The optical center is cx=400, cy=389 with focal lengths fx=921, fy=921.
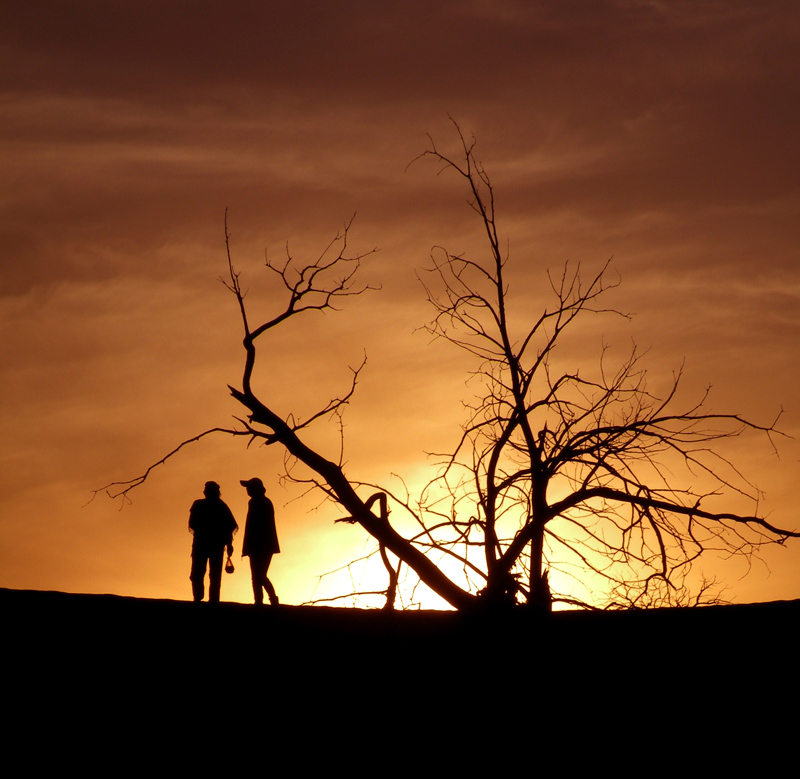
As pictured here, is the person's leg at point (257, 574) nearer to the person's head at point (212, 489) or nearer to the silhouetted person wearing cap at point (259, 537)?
the silhouetted person wearing cap at point (259, 537)

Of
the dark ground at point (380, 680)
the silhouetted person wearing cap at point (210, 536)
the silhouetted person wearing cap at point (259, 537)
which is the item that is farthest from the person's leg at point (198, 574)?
the dark ground at point (380, 680)

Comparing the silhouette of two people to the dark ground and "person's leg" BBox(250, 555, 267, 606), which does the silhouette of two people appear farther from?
the dark ground

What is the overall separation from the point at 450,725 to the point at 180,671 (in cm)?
220

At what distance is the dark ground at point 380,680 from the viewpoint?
22.2 feet

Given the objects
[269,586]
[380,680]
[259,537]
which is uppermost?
[259,537]

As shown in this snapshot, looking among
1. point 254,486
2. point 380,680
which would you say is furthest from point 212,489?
point 380,680

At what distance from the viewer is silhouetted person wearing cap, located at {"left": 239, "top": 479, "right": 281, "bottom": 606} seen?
11.3 metres

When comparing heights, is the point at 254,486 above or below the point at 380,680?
above

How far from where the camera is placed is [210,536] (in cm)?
1126

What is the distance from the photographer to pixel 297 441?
40.9 feet

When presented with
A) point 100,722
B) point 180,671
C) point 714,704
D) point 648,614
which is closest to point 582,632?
point 648,614

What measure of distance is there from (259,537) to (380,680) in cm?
396

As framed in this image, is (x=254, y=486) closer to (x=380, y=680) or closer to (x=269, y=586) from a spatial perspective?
(x=269, y=586)

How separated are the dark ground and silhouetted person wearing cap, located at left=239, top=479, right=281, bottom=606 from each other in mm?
3076
